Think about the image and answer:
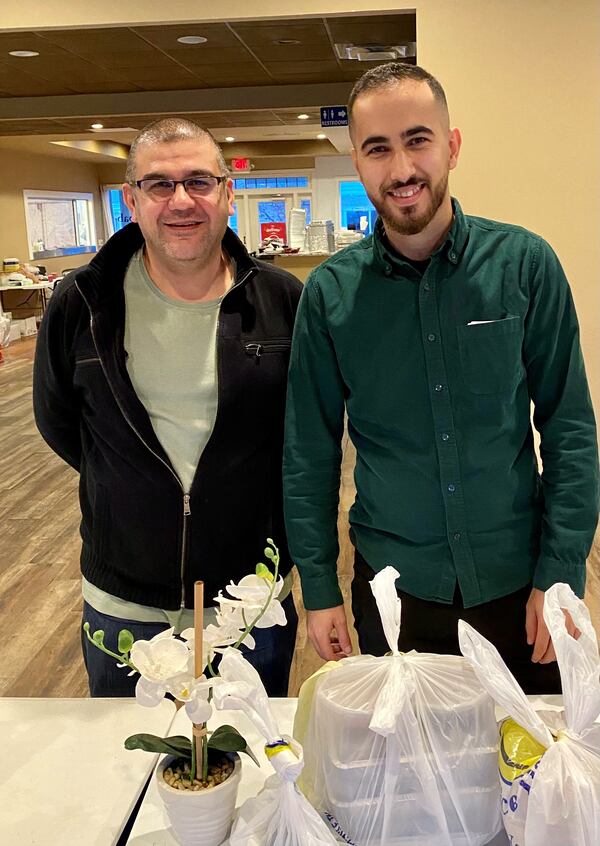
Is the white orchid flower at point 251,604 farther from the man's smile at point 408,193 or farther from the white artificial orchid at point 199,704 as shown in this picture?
the man's smile at point 408,193

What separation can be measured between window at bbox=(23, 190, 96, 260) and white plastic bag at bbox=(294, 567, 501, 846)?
15596 mm

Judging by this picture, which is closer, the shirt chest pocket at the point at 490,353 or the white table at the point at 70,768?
the white table at the point at 70,768

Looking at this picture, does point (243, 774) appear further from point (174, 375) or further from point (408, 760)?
point (174, 375)

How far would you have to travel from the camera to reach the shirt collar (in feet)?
5.04

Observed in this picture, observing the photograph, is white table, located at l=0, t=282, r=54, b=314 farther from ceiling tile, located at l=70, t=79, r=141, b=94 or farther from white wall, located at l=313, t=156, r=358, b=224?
white wall, located at l=313, t=156, r=358, b=224

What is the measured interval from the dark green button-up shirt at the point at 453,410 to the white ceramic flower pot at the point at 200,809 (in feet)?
2.13

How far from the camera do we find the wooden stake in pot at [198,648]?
36.5 inches

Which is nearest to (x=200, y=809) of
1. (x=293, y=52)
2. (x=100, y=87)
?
(x=293, y=52)

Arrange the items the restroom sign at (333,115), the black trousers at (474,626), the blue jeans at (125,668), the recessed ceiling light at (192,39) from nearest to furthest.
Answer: the black trousers at (474,626), the blue jeans at (125,668), the recessed ceiling light at (192,39), the restroom sign at (333,115)

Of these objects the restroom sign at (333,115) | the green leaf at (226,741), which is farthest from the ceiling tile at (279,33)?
the green leaf at (226,741)

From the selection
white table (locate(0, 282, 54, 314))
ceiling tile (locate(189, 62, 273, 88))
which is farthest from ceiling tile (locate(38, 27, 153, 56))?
white table (locate(0, 282, 54, 314))

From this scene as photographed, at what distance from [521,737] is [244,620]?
35cm

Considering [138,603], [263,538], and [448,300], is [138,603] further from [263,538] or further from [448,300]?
[448,300]

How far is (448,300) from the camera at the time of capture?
1539 millimetres
